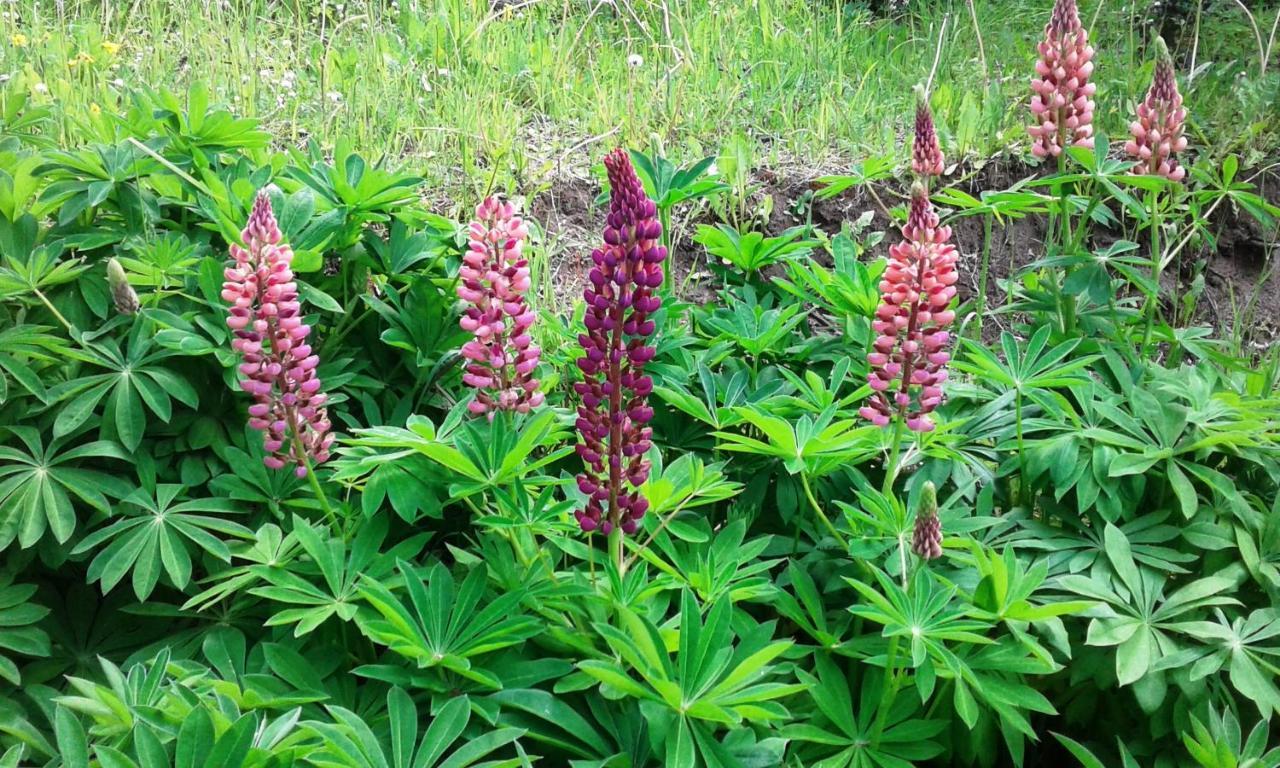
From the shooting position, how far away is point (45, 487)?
86.7 inches

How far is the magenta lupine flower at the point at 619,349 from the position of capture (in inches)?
67.5

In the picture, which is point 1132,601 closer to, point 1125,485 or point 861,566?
point 1125,485

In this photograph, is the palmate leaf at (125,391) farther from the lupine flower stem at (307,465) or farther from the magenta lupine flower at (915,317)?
the magenta lupine flower at (915,317)

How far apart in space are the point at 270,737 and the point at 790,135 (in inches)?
127

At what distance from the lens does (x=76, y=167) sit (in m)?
2.56

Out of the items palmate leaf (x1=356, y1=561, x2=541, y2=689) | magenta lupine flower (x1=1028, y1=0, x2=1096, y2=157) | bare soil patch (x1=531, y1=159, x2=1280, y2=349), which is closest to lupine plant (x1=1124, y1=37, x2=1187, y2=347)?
magenta lupine flower (x1=1028, y1=0, x2=1096, y2=157)

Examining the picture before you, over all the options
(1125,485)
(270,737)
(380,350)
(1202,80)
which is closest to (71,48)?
(380,350)

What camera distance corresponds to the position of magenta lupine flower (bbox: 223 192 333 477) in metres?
2.01

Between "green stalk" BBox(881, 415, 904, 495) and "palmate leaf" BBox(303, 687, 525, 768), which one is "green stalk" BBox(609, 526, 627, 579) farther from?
"green stalk" BBox(881, 415, 904, 495)

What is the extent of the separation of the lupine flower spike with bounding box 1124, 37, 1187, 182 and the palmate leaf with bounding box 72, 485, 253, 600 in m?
2.38

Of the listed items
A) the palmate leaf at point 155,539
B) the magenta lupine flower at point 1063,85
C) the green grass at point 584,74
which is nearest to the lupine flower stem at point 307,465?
the palmate leaf at point 155,539

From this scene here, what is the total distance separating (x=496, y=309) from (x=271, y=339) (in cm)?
46

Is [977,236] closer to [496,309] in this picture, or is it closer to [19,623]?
[496,309]

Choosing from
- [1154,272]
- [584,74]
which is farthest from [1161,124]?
[584,74]
